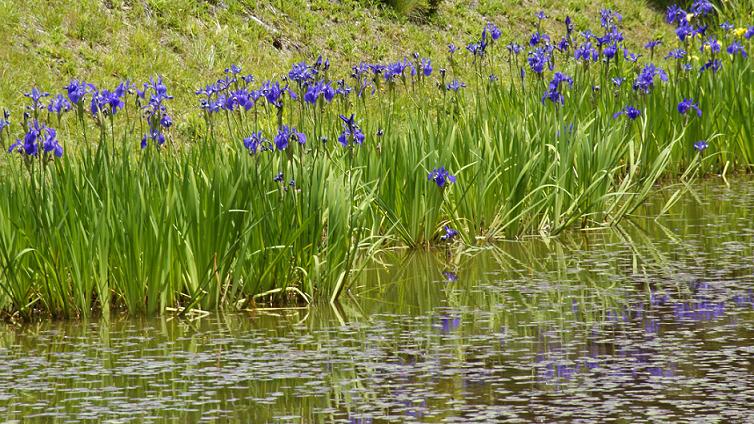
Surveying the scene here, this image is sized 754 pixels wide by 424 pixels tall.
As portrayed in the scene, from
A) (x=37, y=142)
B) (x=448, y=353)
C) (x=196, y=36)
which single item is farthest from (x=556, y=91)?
(x=196, y=36)

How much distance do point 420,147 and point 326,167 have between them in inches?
42.3

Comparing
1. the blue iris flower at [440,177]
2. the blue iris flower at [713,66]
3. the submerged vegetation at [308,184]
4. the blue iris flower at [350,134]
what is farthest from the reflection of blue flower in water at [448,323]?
the blue iris flower at [713,66]

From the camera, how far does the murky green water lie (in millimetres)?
4105

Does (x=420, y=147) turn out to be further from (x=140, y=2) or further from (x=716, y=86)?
(x=140, y=2)

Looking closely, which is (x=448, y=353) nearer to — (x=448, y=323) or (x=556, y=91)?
(x=448, y=323)

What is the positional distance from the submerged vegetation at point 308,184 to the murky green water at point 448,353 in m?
0.26

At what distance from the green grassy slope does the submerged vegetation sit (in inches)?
95.2

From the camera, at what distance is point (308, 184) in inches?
248

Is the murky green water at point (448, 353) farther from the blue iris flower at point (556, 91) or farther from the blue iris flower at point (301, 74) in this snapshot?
the blue iris flower at point (556, 91)

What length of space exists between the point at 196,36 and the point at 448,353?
30.0ft

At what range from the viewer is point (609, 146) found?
8172mm

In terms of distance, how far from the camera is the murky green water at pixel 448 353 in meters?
4.11

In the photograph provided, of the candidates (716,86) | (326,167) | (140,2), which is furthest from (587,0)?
(326,167)

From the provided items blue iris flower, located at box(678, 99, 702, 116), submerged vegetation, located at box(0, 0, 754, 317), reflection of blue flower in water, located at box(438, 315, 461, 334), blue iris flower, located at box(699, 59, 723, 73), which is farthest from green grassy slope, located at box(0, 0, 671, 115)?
reflection of blue flower in water, located at box(438, 315, 461, 334)
